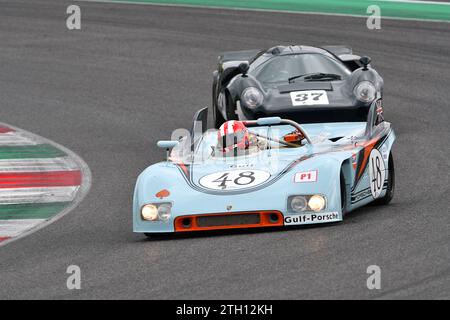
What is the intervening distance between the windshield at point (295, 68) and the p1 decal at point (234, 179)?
4656 millimetres

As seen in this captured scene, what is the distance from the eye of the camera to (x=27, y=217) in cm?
1191

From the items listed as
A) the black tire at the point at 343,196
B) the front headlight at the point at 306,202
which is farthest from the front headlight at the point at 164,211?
the black tire at the point at 343,196

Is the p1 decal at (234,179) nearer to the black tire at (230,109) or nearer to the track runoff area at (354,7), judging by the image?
the black tire at (230,109)

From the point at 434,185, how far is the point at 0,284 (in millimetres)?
4943

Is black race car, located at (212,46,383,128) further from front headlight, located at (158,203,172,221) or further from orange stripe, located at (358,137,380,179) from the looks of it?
front headlight, located at (158,203,172,221)

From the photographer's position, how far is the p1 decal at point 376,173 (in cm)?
1110

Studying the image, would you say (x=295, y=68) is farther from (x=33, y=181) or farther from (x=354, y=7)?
(x=354, y=7)

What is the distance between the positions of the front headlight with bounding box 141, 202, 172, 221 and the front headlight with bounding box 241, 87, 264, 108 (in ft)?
14.6

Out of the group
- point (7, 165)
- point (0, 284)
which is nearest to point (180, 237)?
point (0, 284)

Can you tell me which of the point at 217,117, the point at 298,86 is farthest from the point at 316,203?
the point at 217,117

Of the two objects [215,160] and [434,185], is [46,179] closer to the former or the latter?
[215,160]

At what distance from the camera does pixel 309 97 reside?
47.3ft

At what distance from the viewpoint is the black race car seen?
1431 cm

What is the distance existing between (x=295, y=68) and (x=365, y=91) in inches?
43.7
